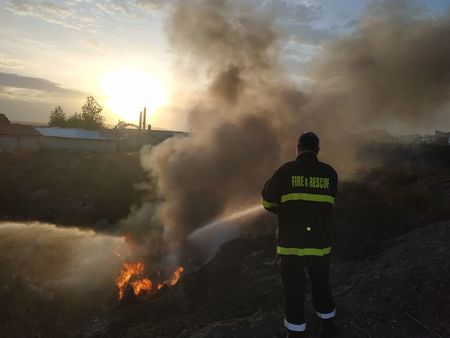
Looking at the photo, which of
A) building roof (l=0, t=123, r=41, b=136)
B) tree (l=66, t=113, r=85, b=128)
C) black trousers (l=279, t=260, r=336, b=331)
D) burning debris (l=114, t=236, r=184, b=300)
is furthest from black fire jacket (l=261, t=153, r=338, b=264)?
tree (l=66, t=113, r=85, b=128)

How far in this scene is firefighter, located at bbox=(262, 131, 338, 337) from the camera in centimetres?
392

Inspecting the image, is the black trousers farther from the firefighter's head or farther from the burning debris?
the burning debris

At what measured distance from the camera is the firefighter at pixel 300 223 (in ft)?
12.9

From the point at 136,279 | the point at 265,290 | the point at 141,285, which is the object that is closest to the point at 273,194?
the point at 265,290

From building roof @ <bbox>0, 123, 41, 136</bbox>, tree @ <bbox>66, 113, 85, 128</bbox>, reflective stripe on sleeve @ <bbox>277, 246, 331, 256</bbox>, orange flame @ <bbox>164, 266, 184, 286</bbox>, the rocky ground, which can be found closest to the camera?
reflective stripe on sleeve @ <bbox>277, 246, 331, 256</bbox>

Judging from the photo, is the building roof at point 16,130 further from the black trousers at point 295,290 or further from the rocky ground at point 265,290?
the black trousers at point 295,290

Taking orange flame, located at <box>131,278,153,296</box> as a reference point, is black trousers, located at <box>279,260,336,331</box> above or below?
above

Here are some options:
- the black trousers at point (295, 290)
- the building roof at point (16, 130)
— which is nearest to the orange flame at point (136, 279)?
the black trousers at point (295, 290)

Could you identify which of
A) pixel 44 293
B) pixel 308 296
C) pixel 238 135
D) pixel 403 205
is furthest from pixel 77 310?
pixel 403 205

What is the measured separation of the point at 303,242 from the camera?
3910 millimetres

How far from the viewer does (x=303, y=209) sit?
12.9ft

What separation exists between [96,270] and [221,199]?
4.52 meters

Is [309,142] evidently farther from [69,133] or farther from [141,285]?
[69,133]

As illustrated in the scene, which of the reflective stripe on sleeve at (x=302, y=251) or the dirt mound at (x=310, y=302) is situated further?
the dirt mound at (x=310, y=302)
